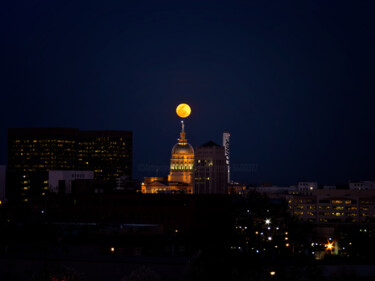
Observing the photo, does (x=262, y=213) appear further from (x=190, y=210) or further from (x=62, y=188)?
(x=62, y=188)

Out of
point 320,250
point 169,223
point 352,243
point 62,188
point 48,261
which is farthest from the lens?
point 62,188

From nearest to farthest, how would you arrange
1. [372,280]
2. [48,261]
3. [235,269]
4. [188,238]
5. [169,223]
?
[235,269] → [372,280] → [48,261] → [188,238] → [169,223]

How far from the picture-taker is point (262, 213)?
4459 inches

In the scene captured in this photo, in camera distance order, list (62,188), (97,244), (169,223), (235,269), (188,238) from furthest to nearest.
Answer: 1. (62,188)
2. (169,223)
3. (188,238)
4. (97,244)
5. (235,269)

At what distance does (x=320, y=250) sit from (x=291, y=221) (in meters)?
6.44

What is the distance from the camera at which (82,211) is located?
165125 millimetres

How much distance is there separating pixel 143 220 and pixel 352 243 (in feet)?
197

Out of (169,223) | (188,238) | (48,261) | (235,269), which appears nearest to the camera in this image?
(235,269)

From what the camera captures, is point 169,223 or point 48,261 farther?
point 169,223

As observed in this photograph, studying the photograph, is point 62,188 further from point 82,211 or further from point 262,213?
point 262,213

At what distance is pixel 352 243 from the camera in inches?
4220

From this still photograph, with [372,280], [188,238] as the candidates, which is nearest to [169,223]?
[188,238]

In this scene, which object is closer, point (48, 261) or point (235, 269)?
point (235, 269)

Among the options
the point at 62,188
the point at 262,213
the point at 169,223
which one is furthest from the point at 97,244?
the point at 62,188
